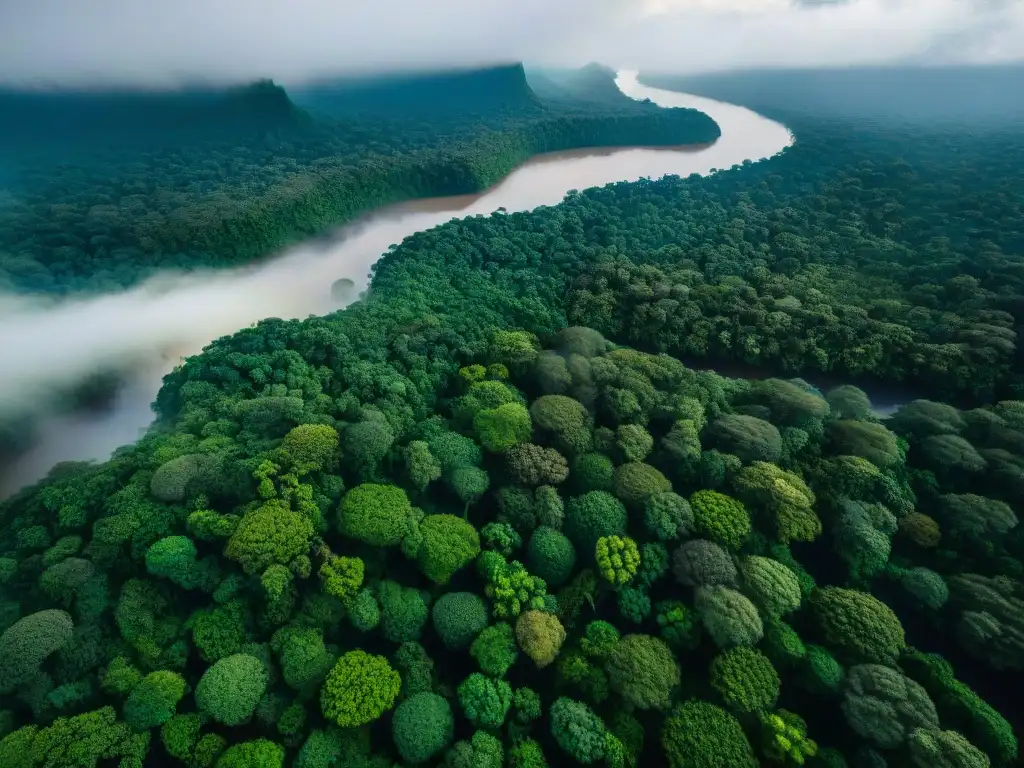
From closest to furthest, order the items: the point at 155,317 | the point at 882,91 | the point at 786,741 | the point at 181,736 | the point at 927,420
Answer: the point at 181,736 < the point at 786,741 < the point at 927,420 < the point at 155,317 < the point at 882,91

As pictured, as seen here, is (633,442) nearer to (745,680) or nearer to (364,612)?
(745,680)

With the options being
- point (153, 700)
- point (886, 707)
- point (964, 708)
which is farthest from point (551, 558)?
point (964, 708)

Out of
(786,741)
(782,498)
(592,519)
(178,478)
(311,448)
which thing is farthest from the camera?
(311,448)

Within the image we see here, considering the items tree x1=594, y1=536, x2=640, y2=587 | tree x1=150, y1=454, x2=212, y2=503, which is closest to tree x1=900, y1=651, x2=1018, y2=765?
tree x1=594, y1=536, x2=640, y2=587

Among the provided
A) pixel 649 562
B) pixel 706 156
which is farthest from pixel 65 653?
pixel 706 156

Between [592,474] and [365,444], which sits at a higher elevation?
[365,444]
